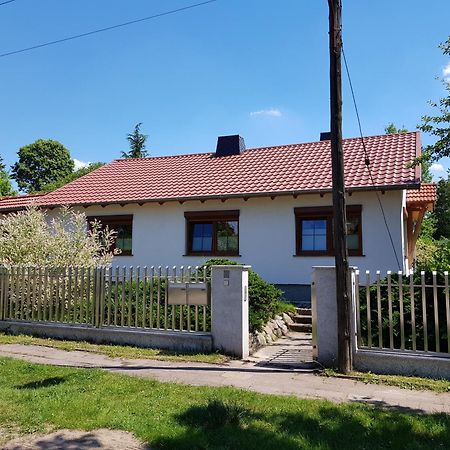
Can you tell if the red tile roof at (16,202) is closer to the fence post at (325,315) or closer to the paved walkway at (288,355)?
the paved walkway at (288,355)

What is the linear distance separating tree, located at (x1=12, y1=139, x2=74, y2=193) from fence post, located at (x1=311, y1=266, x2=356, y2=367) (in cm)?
5378

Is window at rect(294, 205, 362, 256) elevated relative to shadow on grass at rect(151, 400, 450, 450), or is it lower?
elevated

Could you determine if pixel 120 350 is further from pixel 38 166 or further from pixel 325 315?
pixel 38 166

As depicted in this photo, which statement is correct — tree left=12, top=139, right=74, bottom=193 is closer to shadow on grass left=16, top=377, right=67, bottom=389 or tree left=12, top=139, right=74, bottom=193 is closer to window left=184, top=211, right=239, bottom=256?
window left=184, top=211, right=239, bottom=256

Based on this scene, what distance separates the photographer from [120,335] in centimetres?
891

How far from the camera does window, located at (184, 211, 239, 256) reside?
14.3 metres

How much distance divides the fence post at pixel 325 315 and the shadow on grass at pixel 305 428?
1956 mm

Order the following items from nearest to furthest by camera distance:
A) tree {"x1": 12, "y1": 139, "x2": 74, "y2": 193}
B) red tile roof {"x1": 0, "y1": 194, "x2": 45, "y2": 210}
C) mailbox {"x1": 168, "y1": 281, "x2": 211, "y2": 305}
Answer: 1. mailbox {"x1": 168, "y1": 281, "x2": 211, "y2": 305}
2. red tile roof {"x1": 0, "y1": 194, "x2": 45, "y2": 210}
3. tree {"x1": 12, "y1": 139, "x2": 74, "y2": 193}

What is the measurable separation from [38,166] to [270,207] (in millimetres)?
49636

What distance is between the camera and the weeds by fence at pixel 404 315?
21.5ft

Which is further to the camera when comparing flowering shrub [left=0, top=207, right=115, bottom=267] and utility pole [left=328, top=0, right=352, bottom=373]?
flowering shrub [left=0, top=207, right=115, bottom=267]

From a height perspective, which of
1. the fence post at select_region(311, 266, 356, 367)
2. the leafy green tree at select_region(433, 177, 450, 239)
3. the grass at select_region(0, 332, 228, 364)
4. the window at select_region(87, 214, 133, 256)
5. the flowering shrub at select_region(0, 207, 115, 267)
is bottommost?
the grass at select_region(0, 332, 228, 364)

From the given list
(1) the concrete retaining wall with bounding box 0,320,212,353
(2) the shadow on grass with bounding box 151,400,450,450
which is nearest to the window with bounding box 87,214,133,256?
(1) the concrete retaining wall with bounding box 0,320,212,353

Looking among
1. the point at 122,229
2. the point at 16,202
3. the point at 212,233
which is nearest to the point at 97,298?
the point at 212,233
